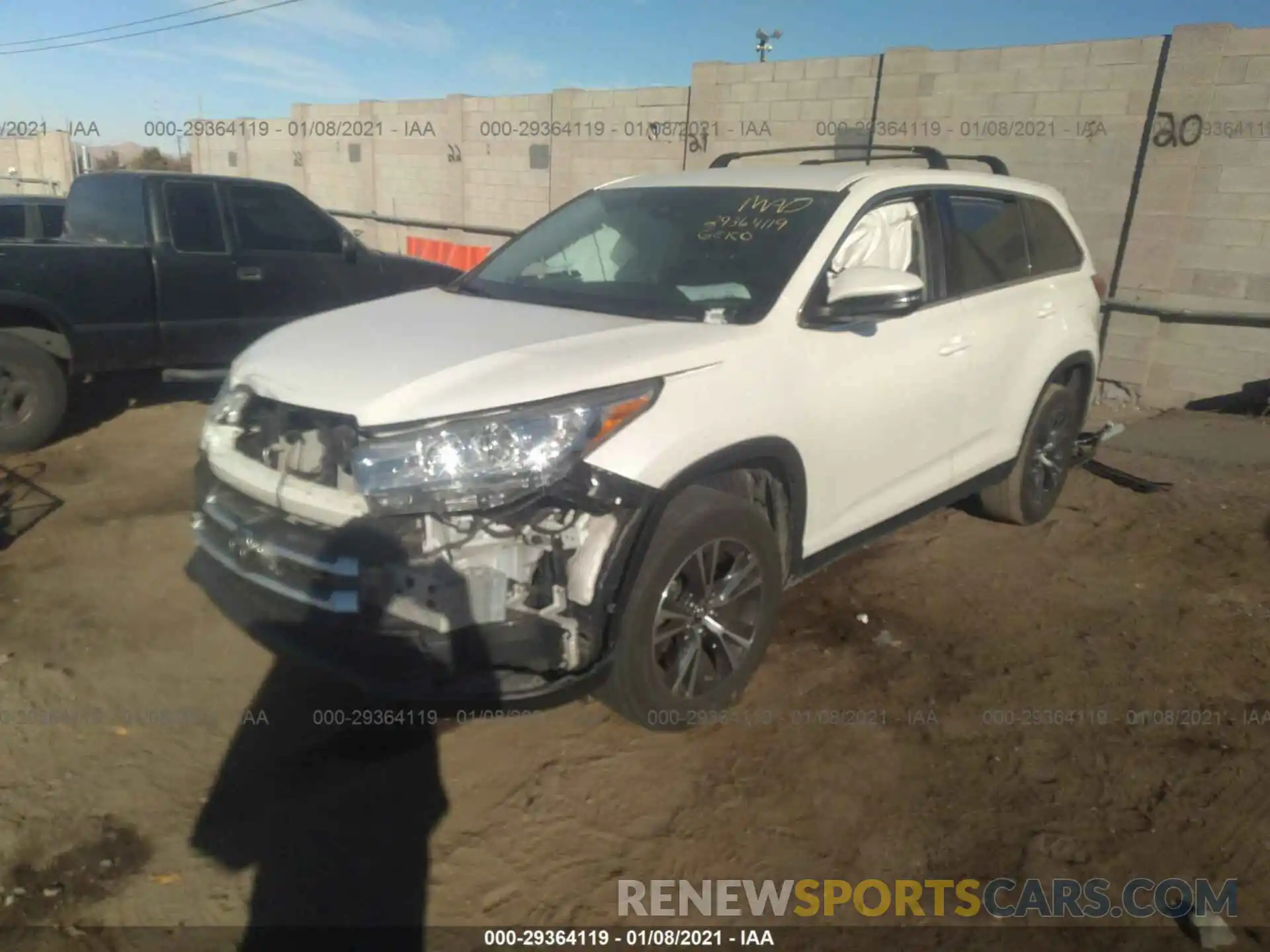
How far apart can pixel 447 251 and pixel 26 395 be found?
9597 millimetres

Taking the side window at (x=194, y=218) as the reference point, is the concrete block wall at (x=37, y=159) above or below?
above

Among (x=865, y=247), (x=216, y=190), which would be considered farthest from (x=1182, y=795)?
(x=216, y=190)

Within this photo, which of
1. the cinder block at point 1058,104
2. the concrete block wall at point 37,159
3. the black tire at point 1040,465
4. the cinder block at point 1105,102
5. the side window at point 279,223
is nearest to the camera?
the black tire at point 1040,465

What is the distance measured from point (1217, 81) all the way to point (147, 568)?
28.0 ft

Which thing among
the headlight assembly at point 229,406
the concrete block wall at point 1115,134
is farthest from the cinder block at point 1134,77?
the headlight assembly at point 229,406

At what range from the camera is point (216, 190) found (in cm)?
673

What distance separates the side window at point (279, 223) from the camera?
6.83m

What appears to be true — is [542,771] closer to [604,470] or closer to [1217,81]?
[604,470]

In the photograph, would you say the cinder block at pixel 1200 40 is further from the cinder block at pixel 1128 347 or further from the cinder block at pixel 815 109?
the cinder block at pixel 815 109

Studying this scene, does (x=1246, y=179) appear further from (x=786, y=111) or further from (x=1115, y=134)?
(x=786, y=111)

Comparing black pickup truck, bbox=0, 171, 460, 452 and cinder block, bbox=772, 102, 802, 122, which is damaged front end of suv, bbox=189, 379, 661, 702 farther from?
cinder block, bbox=772, 102, 802, 122

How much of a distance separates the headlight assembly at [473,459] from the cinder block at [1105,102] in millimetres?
7633

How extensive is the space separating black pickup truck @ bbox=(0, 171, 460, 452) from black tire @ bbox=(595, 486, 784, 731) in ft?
16.0

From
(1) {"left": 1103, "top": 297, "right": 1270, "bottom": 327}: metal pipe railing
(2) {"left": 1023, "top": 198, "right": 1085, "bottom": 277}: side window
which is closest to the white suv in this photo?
(2) {"left": 1023, "top": 198, "right": 1085, "bottom": 277}: side window
